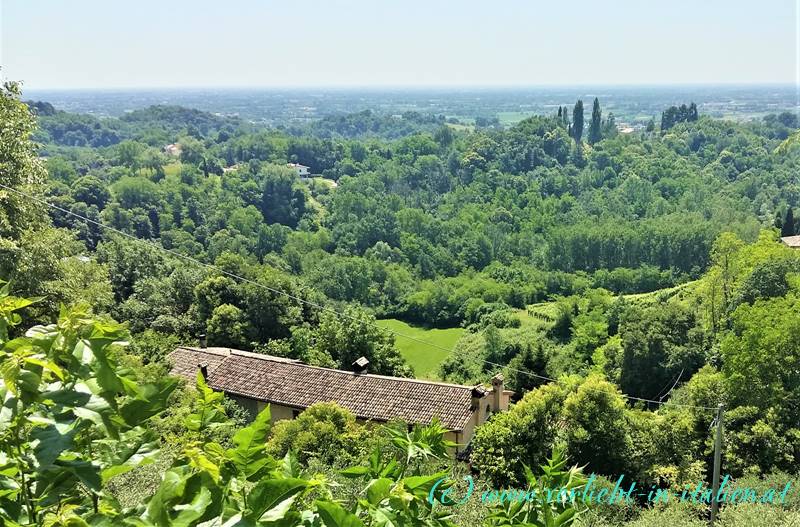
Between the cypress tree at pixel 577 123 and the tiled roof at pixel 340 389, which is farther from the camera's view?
the cypress tree at pixel 577 123

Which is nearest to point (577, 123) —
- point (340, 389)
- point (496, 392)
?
point (496, 392)

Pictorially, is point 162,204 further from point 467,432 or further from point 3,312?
point 3,312

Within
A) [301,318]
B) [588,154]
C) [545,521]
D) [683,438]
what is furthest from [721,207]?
[545,521]

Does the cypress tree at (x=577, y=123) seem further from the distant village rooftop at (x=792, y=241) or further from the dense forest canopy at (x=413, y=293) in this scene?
the distant village rooftop at (x=792, y=241)

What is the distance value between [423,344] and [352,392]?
25180 mm

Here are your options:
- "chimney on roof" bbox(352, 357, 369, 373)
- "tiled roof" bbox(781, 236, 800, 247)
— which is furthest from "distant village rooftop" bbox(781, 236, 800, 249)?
"chimney on roof" bbox(352, 357, 369, 373)

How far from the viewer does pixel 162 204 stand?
6241 cm

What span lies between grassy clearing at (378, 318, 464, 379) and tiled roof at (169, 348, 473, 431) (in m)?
13.7

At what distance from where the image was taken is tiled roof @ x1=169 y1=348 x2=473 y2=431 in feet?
51.7

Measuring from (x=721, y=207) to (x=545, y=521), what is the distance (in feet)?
214

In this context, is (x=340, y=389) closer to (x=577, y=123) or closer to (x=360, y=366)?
(x=360, y=366)

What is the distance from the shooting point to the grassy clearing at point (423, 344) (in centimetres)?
3588

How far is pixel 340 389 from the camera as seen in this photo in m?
17.0

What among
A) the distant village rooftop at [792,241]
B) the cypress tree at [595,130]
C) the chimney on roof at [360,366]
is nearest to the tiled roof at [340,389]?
the chimney on roof at [360,366]
